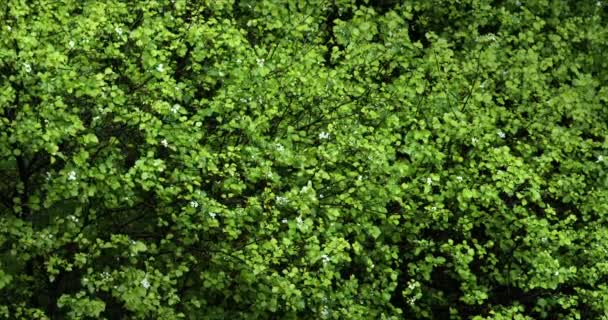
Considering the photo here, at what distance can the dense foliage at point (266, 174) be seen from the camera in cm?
734

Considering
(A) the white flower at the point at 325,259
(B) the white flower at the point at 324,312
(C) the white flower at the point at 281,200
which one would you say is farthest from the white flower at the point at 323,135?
(B) the white flower at the point at 324,312

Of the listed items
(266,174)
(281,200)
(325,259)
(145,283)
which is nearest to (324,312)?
(325,259)

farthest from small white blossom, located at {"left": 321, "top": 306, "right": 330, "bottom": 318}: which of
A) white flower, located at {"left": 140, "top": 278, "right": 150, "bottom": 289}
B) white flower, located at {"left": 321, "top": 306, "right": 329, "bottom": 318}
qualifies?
white flower, located at {"left": 140, "top": 278, "right": 150, "bottom": 289}

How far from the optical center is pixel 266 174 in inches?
307

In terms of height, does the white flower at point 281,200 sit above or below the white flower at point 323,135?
below

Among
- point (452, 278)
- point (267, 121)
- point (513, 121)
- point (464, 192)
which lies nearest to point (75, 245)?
point (267, 121)

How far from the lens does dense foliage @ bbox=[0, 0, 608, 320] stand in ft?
24.1

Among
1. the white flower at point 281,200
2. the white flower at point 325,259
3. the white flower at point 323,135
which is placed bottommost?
the white flower at point 325,259

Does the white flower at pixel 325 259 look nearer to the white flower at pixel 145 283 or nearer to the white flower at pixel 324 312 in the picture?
the white flower at pixel 324 312

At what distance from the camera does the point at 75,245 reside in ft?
25.1

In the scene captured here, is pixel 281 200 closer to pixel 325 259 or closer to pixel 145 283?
pixel 325 259

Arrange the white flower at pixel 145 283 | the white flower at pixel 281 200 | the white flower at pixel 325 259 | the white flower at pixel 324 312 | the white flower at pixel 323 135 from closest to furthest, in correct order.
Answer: the white flower at pixel 145 283 < the white flower at pixel 325 259 < the white flower at pixel 281 200 < the white flower at pixel 324 312 < the white flower at pixel 323 135

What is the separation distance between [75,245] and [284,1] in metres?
3.95

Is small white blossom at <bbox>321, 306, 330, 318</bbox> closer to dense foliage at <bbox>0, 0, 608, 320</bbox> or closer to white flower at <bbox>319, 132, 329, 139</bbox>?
dense foliage at <bbox>0, 0, 608, 320</bbox>
